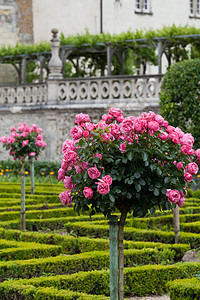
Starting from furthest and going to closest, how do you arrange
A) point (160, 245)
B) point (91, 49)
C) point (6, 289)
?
point (91, 49) < point (160, 245) < point (6, 289)

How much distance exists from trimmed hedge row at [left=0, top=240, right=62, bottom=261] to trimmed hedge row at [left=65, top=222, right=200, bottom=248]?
1328 mm

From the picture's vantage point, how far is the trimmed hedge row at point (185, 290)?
251 inches

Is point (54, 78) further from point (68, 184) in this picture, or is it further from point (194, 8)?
point (68, 184)

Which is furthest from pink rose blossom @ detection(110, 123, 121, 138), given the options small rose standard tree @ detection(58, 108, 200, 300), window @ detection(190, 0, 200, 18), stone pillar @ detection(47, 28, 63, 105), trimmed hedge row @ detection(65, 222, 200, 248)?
window @ detection(190, 0, 200, 18)

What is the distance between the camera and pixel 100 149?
5734mm

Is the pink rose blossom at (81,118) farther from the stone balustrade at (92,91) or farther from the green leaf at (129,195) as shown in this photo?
the stone balustrade at (92,91)

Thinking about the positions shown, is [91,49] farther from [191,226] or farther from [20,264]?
[20,264]

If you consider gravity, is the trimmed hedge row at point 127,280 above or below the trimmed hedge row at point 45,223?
above

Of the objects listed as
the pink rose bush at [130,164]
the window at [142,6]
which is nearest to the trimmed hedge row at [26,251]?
the pink rose bush at [130,164]

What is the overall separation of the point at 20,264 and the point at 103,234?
2.42 m

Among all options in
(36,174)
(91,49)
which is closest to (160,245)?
(36,174)

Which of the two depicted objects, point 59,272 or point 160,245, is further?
point 160,245

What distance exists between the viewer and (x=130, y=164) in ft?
18.7

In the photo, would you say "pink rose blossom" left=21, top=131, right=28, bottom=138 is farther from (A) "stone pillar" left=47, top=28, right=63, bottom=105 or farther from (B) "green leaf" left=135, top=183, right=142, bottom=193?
(A) "stone pillar" left=47, top=28, right=63, bottom=105
